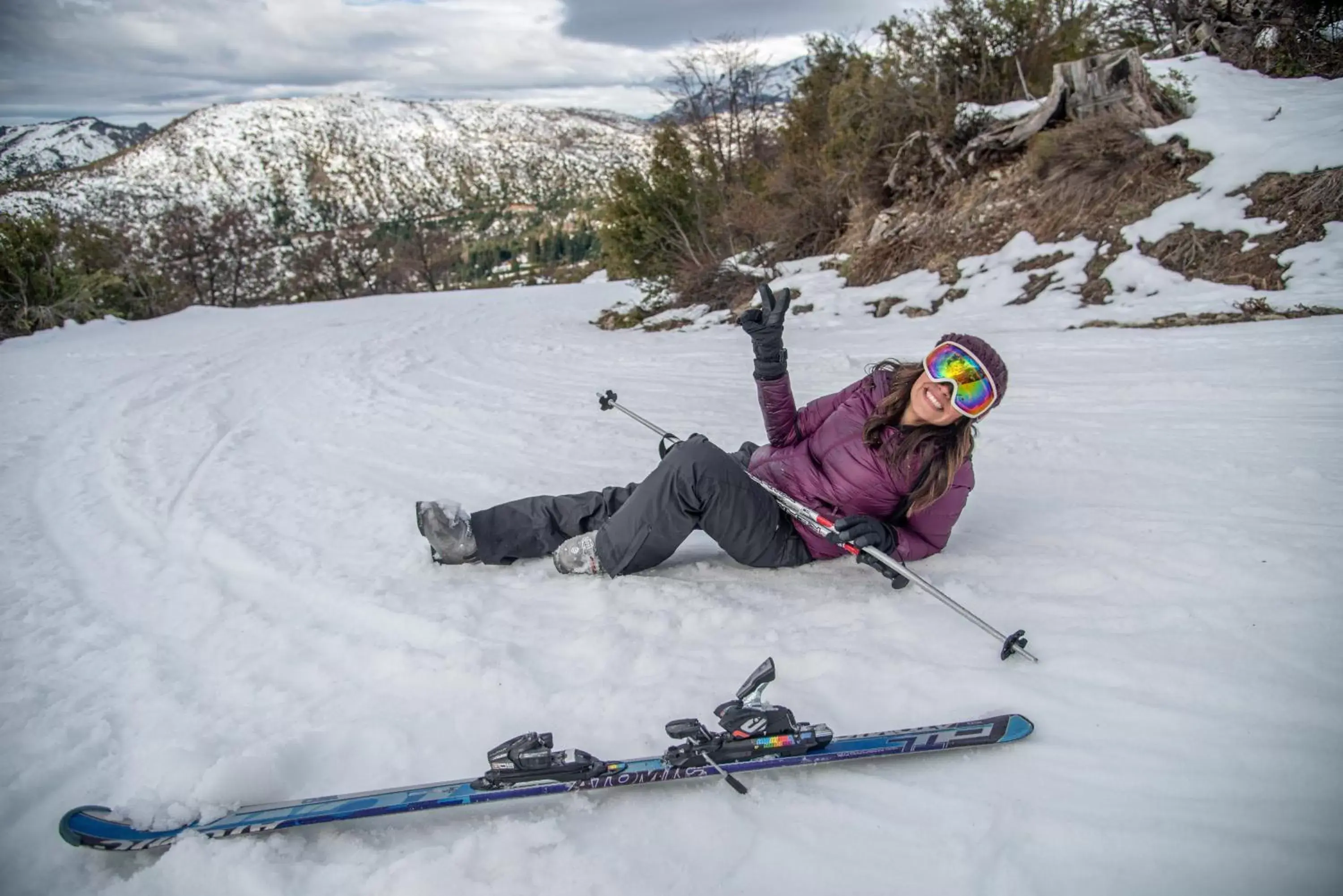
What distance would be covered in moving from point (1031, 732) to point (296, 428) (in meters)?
6.44

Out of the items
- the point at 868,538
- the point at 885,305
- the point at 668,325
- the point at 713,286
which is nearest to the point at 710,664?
the point at 868,538

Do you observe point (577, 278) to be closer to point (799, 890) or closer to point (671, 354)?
point (671, 354)

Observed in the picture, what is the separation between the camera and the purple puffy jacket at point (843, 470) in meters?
3.09

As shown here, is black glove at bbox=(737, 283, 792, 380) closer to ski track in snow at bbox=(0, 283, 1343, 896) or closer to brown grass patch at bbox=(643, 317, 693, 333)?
ski track in snow at bbox=(0, 283, 1343, 896)

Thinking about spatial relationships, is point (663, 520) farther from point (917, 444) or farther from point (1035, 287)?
point (1035, 287)

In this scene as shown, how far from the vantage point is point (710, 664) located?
2758 mm

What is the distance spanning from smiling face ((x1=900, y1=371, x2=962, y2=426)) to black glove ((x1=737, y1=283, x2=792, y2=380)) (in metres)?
0.65

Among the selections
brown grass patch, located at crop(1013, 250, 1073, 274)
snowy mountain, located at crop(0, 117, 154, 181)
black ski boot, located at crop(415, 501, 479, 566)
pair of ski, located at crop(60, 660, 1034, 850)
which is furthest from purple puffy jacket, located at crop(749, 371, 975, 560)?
snowy mountain, located at crop(0, 117, 154, 181)

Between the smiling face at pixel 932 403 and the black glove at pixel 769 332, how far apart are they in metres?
0.65

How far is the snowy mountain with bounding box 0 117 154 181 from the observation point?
69875 millimetres

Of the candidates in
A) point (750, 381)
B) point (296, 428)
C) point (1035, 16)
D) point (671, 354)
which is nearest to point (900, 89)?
point (1035, 16)

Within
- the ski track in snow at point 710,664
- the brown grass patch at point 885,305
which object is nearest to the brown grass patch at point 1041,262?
the brown grass patch at point 885,305

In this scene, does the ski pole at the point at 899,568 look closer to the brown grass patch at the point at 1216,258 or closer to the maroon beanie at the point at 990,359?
the maroon beanie at the point at 990,359

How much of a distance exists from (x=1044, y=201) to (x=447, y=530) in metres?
9.84
